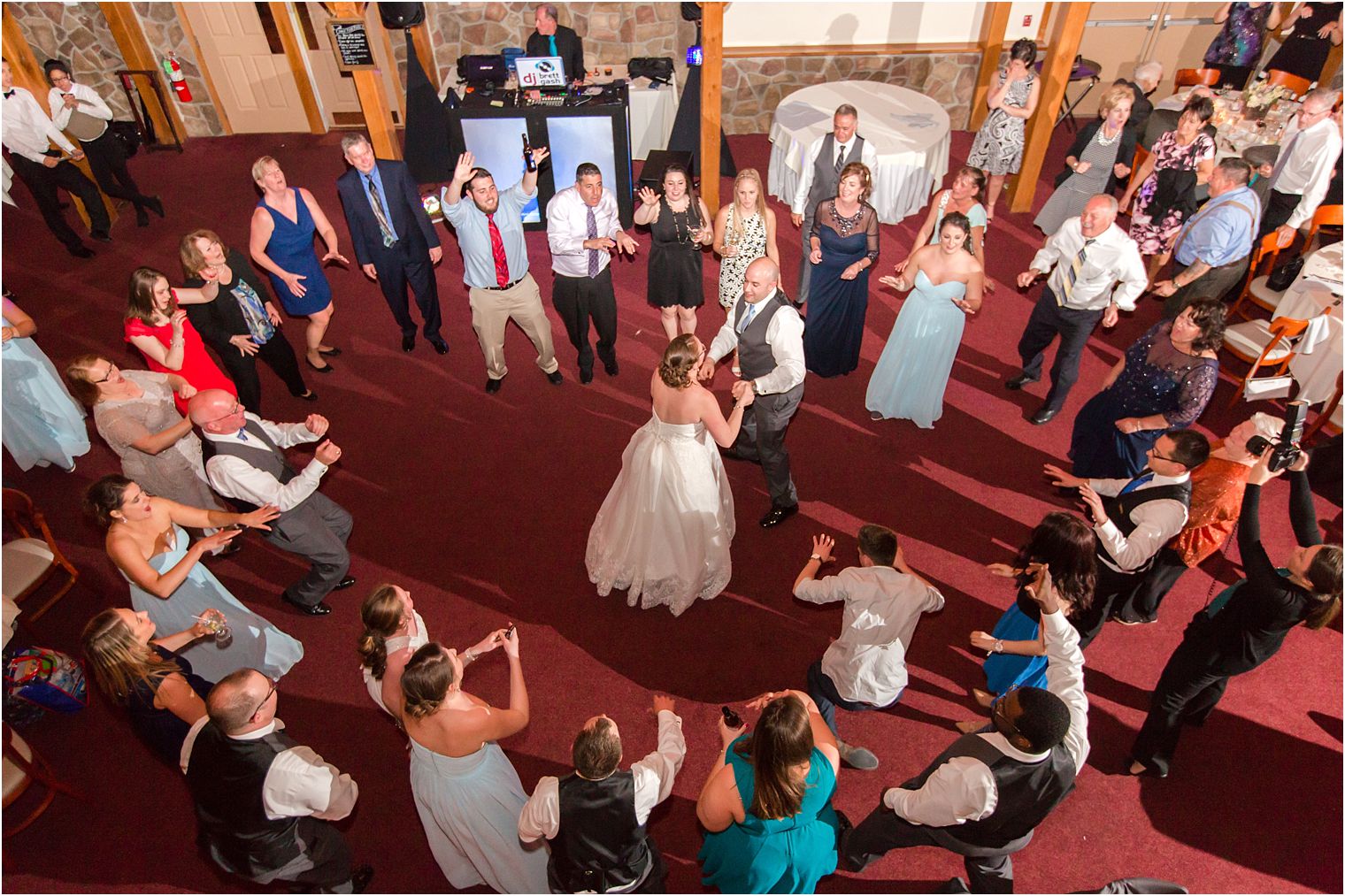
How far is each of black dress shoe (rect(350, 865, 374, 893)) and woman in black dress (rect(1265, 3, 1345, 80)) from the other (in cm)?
923

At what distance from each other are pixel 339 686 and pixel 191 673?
0.67 m

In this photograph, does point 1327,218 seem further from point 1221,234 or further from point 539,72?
point 539,72


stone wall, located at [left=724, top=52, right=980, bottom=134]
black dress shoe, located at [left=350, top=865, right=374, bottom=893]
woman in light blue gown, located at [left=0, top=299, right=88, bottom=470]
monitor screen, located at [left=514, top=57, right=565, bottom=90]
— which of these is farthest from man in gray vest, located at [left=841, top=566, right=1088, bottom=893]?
stone wall, located at [left=724, top=52, right=980, bottom=134]

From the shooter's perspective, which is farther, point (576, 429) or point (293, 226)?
point (576, 429)

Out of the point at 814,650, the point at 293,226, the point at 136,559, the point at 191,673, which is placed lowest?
the point at 814,650

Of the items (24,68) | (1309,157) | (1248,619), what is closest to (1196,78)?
(1309,157)

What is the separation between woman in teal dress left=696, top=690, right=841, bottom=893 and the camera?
8.07ft

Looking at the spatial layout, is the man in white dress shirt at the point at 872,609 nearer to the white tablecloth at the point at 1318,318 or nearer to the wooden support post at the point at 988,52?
the white tablecloth at the point at 1318,318

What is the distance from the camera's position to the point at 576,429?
552 cm

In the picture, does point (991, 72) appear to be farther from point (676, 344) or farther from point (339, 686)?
point (339, 686)

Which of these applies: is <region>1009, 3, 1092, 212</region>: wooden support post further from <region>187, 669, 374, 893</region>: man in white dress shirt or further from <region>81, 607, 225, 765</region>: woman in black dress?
<region>81, 607, 225, 765</region>: woman in black dress

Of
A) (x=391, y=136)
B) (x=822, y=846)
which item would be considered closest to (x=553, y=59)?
(x=391, y=136)

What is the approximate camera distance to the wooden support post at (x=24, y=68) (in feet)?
22.2

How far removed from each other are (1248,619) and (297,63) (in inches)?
372
